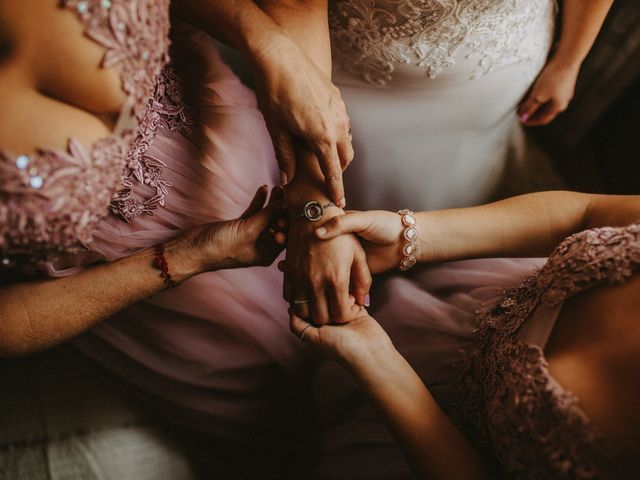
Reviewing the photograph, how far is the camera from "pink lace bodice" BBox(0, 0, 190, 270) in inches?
18.6

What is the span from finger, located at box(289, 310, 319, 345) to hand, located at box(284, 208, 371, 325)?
0.04ft

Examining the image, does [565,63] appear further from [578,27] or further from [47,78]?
[47,78]

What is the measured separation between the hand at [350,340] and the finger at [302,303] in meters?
0.01

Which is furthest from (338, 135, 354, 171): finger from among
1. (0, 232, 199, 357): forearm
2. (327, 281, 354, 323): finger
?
(0, 232, 199, 357): forearm

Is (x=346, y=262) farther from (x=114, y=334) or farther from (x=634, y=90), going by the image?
(x=634, y=90)

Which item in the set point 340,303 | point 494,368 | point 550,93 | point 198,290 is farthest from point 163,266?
point 550,93

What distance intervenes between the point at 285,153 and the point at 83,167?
360 mm

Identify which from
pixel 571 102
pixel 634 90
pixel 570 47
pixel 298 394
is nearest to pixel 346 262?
pixel 298 394

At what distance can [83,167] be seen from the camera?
0.51m

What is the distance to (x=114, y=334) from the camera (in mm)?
871

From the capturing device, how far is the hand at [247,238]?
2.73ft

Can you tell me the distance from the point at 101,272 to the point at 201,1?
0.50 meters

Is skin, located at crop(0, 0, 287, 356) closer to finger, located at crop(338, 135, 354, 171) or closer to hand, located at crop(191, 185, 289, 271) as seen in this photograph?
hand, located at crop(191, 185, 289, 271)

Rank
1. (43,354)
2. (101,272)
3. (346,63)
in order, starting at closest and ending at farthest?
(101,272) → (43,354) → (346,63)
